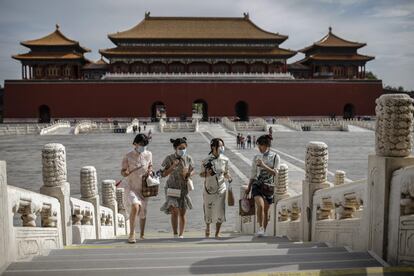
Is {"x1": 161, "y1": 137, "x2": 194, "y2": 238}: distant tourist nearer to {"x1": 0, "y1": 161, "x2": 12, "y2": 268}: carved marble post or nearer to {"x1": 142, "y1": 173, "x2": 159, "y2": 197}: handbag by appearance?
{"x1": 142, "y1": 173, "x2": 159, "y2": 197}: handbag

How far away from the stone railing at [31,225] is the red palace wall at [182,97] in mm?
38180

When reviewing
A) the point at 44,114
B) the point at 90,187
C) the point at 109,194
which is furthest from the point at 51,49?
the point at 90,187

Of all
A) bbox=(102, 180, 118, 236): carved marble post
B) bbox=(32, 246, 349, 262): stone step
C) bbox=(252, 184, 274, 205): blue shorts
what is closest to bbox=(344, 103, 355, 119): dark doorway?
bbox=(102, 180, 118, 236): carved marble post

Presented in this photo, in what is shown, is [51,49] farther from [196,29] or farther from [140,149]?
[140,149]

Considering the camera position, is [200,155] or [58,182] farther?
[200,155]

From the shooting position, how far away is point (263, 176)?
518 cm

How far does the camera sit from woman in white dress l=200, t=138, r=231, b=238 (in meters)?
5.28

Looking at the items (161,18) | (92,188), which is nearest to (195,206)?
(92,188)

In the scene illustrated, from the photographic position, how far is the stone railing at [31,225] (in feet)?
10.6

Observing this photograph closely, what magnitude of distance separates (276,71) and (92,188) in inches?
1567

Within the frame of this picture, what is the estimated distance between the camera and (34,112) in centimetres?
4141

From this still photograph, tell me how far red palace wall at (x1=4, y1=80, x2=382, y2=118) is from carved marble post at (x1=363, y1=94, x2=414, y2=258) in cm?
3952

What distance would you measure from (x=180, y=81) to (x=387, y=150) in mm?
39715

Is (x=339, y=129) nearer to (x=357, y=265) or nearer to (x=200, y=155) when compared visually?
(x=200, y=155)
